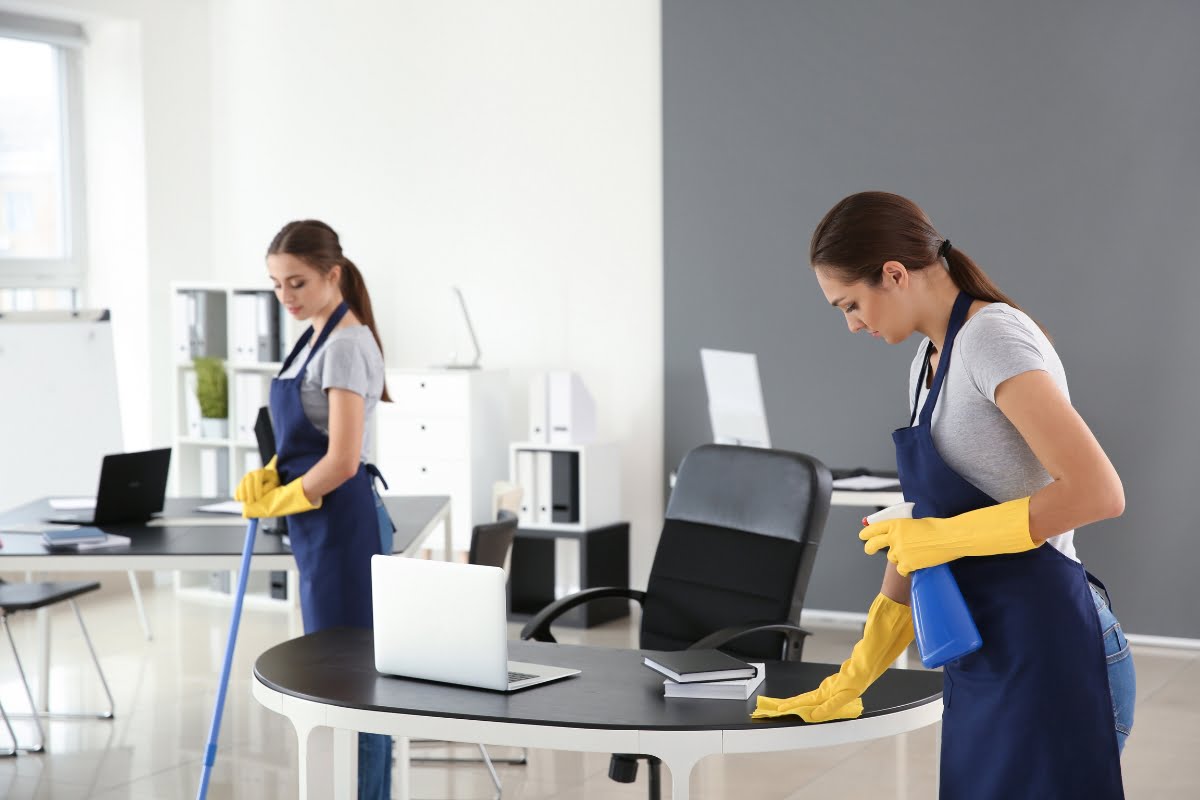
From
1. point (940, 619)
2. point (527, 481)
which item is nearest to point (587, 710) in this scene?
point (940, 619)

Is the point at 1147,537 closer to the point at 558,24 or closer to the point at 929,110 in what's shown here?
the point at 929,110

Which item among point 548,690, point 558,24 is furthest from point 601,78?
point 548,690

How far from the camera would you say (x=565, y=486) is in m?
5.98

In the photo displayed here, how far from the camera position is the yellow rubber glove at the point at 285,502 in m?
3.07

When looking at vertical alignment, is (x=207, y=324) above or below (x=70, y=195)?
below

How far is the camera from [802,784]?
12.5 feet

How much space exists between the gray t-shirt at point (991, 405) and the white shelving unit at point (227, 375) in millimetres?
5040

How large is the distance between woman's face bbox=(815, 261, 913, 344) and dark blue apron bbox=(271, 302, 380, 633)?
157 cm

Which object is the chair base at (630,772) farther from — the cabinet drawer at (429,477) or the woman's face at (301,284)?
the cabinet drawer at (429,477)

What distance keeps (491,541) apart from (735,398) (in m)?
1.78

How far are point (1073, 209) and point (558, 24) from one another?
2535mm

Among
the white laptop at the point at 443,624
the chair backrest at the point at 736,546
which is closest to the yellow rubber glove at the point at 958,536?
the white laptop at the point at 443,624

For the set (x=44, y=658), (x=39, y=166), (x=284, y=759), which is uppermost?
(x=39, y=166)

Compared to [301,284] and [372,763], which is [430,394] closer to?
[301,284]
